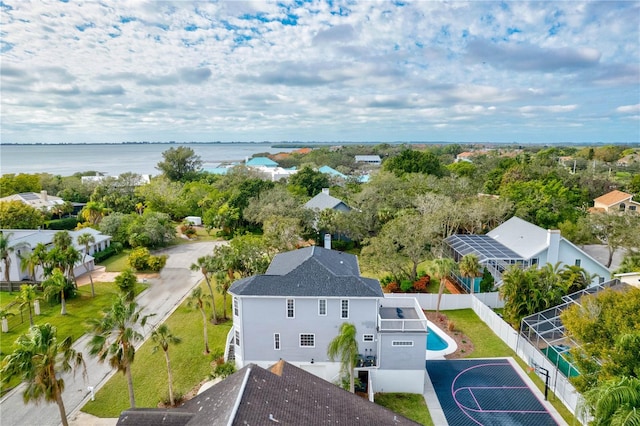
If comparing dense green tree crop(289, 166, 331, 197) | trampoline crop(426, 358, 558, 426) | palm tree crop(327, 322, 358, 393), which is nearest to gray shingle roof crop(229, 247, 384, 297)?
palm tree crop(327, 322, 358, 393)

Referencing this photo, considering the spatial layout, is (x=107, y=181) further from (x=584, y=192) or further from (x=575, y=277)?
(x=584, y=192)

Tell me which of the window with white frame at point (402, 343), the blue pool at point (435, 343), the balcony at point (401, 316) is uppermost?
the balcony at point (401, 316)

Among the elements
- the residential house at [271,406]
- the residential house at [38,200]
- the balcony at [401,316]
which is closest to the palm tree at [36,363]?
the residential house at [271,406]

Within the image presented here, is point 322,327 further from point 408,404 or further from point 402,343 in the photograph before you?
point 408,404

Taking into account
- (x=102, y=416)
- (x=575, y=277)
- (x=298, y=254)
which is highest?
(x=298, y=254)

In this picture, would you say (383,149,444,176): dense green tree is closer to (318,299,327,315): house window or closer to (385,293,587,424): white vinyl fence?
(385,293,587,424): white vinyl fence

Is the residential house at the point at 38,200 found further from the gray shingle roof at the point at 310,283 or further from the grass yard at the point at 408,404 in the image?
the grass yard at the point at 408,404

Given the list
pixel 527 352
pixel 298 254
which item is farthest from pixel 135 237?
pixel 527 352
